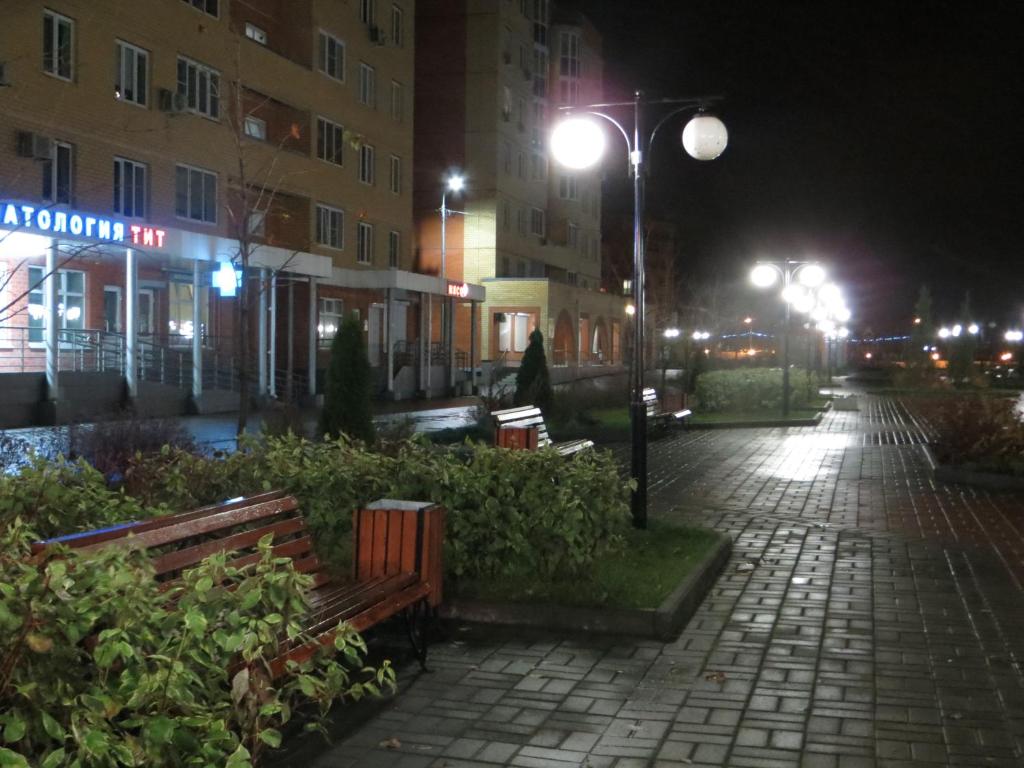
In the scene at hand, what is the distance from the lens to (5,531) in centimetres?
491

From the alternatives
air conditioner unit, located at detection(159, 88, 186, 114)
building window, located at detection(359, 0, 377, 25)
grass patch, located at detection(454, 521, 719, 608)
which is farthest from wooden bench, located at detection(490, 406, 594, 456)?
building window, located at detection(359, 0, 377, 25)

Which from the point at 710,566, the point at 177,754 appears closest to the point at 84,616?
the point at 177,754

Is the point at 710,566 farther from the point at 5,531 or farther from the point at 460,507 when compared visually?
the point at 5,531

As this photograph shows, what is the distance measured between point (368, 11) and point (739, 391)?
20586 mm

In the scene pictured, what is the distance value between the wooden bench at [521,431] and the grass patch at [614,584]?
252cm

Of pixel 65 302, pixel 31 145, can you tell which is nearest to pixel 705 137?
pixel 31 145

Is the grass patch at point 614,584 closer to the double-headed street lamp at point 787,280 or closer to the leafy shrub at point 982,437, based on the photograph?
the leafy shrub at point 982,437

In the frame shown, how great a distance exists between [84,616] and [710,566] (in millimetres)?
6192

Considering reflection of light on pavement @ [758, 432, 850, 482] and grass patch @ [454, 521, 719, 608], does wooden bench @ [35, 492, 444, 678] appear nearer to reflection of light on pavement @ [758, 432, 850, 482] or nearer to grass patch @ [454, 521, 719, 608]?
grass patch @ [454, 521, 719, 608]

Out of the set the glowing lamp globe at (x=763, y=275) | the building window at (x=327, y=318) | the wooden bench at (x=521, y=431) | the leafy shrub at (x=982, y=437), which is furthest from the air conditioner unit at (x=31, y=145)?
the leafy shrub at (x=982, y=437)

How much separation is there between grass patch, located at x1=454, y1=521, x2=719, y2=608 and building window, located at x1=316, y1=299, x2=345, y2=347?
3134cm

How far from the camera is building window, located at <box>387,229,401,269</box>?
42.6m

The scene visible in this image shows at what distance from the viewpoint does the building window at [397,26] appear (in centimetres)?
4212

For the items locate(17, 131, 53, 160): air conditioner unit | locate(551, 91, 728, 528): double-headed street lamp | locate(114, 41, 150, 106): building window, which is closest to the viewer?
locate(551, 91, 728, 528): double-headed street lamp
